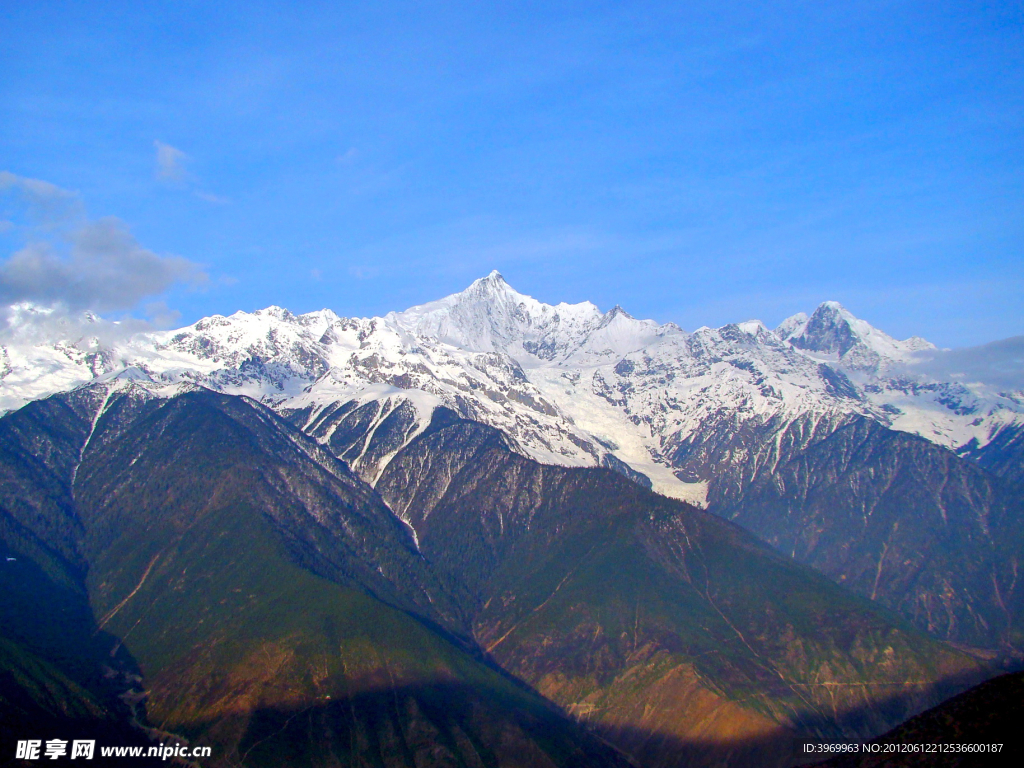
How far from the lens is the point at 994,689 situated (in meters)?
134

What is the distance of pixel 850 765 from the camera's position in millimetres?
134375

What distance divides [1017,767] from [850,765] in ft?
79.2

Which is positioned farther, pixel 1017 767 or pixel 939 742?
pixel 939 742

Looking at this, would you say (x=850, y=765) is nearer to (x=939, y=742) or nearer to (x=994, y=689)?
(x=939, y=742)

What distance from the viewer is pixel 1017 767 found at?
11569 cm

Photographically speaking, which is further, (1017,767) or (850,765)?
(850,765)

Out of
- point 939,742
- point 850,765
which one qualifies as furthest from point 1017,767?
point 850,765

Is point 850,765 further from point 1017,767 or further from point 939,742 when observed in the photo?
point 1017,767

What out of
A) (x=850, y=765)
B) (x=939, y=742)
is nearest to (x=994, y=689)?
(x=939, y=742)

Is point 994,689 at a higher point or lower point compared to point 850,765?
higher

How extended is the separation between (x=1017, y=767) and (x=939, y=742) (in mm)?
13229

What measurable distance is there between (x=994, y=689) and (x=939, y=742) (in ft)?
42.1

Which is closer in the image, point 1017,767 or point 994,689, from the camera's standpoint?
point 1017,767
